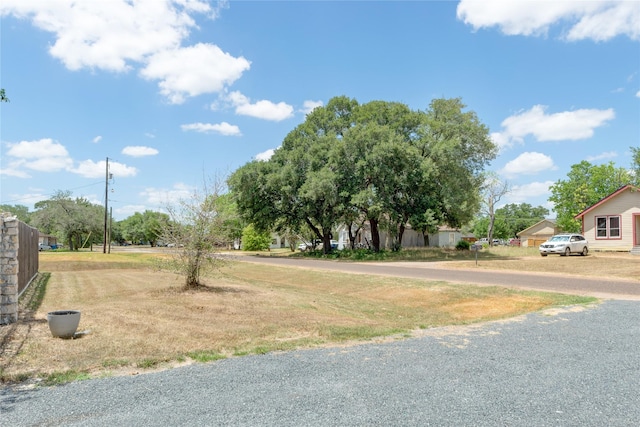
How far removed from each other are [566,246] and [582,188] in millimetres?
32734

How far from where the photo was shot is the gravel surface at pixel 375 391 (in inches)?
153

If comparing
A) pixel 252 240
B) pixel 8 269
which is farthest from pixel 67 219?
pixel 8 269

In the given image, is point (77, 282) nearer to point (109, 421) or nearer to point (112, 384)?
point (112, 384)

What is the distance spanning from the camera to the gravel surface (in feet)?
12.8

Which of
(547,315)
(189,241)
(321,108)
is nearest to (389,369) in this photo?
(547,315)

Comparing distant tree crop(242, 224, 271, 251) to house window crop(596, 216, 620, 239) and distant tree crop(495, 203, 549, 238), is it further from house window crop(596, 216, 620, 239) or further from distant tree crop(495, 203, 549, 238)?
distant tree crop(495, 203, 549, 238)

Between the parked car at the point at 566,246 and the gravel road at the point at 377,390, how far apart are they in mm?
24101

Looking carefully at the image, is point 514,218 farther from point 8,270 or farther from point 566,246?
point 8,270

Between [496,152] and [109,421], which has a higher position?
[496,152]

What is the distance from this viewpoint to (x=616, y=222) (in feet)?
101

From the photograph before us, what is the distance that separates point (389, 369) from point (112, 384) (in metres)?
3.21

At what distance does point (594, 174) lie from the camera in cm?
5509

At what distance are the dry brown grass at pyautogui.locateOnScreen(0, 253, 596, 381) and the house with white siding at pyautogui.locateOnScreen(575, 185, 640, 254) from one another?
74.0 feet

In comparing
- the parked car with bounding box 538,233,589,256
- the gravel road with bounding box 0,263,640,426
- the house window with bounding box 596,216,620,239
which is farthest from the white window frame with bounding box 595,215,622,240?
the gravel road with bounding box 0,263,640,426
